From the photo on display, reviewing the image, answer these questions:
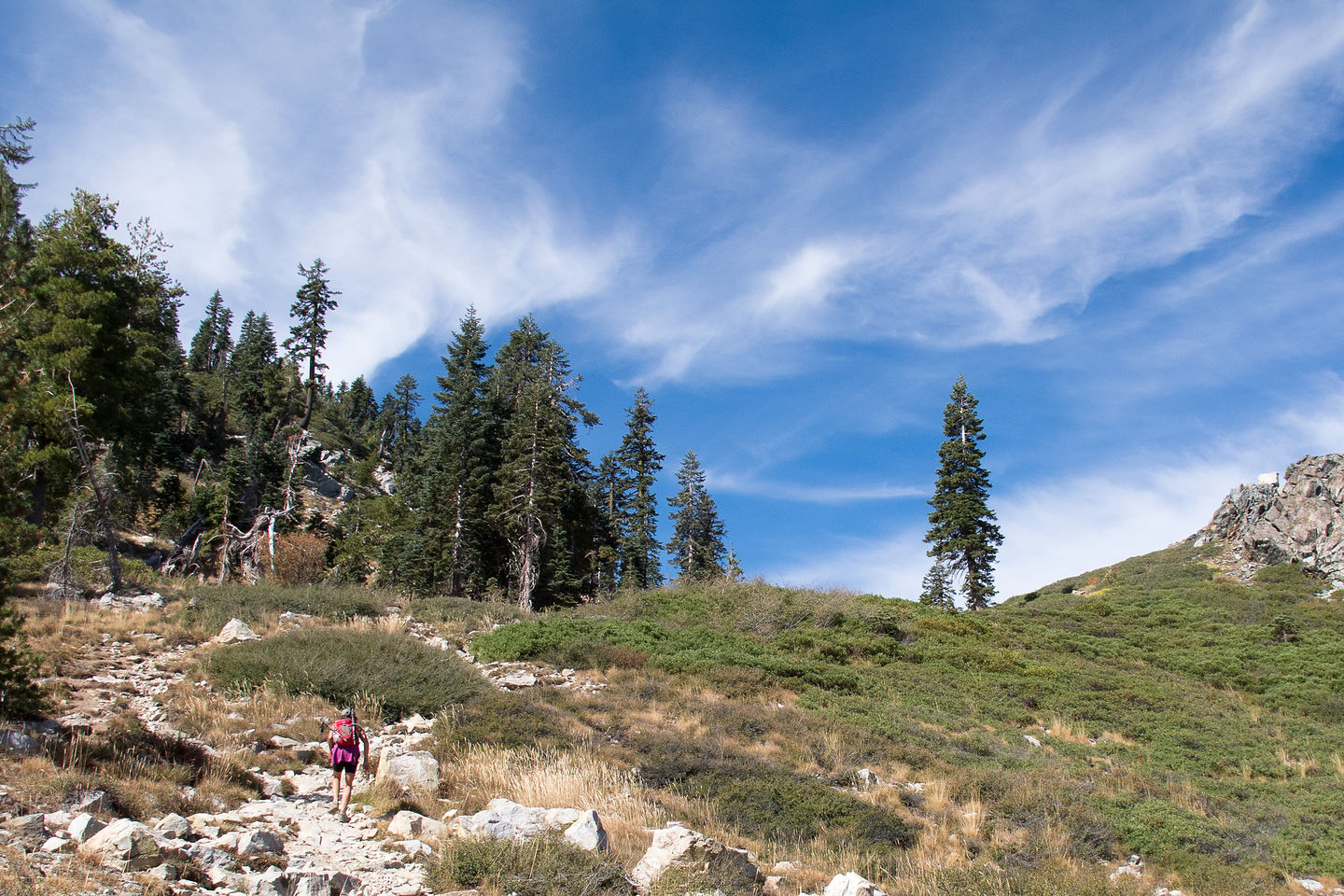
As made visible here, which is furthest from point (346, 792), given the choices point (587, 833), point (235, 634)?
point (235, 634)

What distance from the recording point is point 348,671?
40.3 feet

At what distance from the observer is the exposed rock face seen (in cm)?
3338

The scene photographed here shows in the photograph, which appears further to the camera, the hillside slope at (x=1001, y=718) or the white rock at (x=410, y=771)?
the hillside slope at (x=1001, y=718)

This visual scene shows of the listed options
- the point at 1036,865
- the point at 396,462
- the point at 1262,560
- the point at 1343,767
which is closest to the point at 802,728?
the point at 1036,865

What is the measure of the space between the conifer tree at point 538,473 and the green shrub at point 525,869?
24.6 meters

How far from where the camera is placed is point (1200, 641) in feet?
79.7

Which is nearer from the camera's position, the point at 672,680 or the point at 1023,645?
the point at 672,680

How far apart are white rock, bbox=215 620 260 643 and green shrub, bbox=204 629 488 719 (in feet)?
2.73

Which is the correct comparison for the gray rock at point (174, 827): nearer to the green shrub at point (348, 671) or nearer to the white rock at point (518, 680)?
the green shrub at point (348, 671)

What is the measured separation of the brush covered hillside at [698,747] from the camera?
6.81 meters

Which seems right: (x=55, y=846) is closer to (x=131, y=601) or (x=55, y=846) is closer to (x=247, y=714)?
(x=247, y=714)

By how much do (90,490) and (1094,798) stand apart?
2353cm

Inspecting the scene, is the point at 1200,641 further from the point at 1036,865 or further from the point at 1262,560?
the point at 1036,865

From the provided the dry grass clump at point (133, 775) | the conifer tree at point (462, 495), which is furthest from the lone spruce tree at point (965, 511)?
the dry grass clump at point (133, 775)
